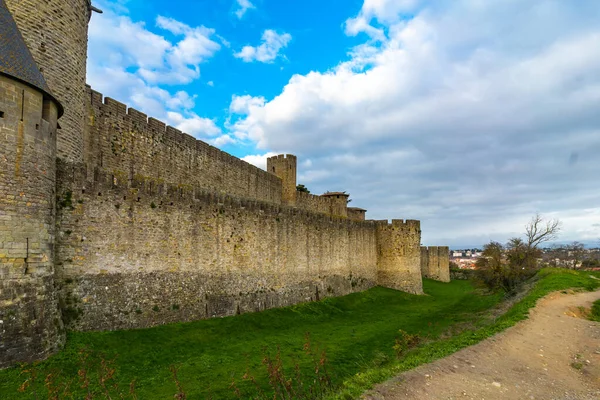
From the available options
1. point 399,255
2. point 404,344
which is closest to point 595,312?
point 404,344

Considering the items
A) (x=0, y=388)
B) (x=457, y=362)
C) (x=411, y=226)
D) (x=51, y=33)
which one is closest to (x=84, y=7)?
(x=51, y=33)

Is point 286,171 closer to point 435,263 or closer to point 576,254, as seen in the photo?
point 435,263

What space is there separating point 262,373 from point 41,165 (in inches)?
324

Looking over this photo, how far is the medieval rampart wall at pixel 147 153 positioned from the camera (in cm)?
1711

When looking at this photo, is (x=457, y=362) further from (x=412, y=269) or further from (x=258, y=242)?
(x=412, y=269)

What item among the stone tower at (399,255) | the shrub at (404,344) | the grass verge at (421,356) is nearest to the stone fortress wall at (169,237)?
the stone tower at (399,255)

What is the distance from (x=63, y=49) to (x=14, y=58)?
4.81 meters

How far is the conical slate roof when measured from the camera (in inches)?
371

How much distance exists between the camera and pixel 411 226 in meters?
37.1

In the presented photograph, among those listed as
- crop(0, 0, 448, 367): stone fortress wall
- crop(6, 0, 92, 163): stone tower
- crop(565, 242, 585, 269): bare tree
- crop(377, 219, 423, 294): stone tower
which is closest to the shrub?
crop(0, 0, 448, 367): stone fortress wall

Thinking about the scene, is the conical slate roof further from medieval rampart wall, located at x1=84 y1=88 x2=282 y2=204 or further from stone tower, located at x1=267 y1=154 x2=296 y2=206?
stone tower, located at x1=267 y1=154 x2=296 y2=206

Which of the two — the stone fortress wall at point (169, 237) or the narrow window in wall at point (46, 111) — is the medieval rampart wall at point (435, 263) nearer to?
the stone fortress wall at point (169, 237)

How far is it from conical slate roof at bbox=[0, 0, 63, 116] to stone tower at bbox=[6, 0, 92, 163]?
2.11m

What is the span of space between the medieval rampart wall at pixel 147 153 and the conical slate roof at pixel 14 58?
11.1 ft
